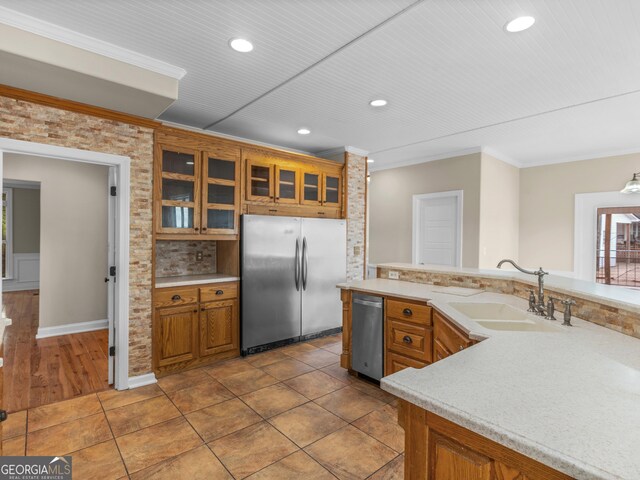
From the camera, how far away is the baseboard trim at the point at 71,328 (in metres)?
4.37

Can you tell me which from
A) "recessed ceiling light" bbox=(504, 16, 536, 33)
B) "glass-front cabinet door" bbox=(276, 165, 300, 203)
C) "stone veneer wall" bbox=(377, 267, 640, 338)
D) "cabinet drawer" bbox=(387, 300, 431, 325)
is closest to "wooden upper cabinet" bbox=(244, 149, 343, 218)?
"glass-front cabinet door" bbox=(276, 165, 300, 203)

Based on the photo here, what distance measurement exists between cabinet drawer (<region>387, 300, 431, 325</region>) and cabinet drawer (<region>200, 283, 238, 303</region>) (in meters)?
1.73

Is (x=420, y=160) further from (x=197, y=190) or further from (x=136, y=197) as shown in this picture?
(x=136, y=197)

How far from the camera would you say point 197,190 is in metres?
3.44

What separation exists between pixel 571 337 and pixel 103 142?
3540 mm

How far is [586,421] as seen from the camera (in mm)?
891

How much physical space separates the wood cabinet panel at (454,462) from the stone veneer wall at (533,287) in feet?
4.06

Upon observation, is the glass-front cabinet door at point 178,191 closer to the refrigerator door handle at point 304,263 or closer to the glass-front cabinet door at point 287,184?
the glass-front cabinet door at point 287,184

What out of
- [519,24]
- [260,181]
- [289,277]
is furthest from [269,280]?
[519,24]

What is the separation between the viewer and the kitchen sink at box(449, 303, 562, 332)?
1940mm

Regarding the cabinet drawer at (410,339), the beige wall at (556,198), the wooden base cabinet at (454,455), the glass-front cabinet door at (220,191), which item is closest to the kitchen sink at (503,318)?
the cabinet drawer at (410,339)

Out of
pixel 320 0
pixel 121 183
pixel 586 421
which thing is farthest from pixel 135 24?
pixel 586 421

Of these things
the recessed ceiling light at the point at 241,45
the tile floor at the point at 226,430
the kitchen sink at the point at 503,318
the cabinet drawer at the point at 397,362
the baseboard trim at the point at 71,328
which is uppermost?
the recessed ceiling light at the point at 241,45

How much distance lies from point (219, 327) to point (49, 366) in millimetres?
1737
